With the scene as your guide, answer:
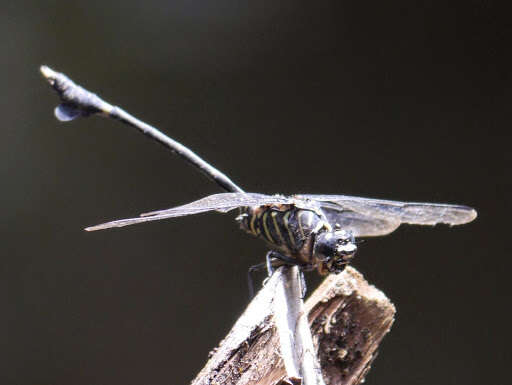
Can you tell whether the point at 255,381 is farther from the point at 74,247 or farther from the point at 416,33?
the point at 416,33

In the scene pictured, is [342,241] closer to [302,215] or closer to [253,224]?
[302,215]

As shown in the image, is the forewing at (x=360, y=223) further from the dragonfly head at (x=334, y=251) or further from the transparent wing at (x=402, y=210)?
the dragonfly head at (x=334, y=251)

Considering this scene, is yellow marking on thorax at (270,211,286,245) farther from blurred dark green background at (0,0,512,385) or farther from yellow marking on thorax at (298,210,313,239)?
blurred dark green background at (0,0,512,385)

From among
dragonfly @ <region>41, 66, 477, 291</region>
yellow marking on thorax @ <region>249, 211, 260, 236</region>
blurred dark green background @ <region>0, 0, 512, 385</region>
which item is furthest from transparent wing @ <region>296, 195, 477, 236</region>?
blurred dark green background @ <region>0, 0, 512, 385</region>

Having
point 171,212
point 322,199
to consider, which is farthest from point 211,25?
point 171,212

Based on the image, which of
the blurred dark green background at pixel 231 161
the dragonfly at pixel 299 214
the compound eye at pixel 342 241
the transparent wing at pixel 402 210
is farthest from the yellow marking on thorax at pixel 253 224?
the blurred dark green background at pixel 231 161

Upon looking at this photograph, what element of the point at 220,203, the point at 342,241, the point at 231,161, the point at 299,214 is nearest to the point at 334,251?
the point at 342,241
